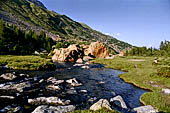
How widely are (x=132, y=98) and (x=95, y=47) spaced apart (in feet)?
338

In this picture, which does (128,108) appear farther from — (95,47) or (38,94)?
(95,47)

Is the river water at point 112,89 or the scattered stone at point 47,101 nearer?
the scattered stone at point 47,101

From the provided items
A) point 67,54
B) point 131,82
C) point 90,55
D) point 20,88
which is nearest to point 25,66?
point 20,88

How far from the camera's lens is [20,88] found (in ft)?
73.4

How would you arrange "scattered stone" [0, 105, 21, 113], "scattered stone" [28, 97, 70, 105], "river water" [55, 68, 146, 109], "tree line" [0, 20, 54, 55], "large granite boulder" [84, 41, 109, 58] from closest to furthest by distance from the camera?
"scattered stone" [0, 105, 21, 113] → "scattered stone" [28, 97, 70, 105] → "river water" [55, 68, 146, 109] → "tree line" [0, 20, 54, 55] → "large granite boulder" [84, 41, 109, 58]

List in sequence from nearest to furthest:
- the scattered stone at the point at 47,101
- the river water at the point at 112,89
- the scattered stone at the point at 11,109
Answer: the scattered stone at the point at 11,109, the scattered stone at the point at 47,101, the river water at the point at 112,89

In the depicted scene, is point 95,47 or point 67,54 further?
point 95,47

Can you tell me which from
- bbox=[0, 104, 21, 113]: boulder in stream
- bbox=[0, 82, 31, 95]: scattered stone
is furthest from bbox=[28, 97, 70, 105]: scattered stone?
bbox=[0, 82, 31, 95]: scattered stone

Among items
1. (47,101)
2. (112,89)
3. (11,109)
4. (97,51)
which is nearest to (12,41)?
(97,51)

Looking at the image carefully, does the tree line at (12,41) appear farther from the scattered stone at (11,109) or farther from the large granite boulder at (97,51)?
the scattered stone at (11,109)

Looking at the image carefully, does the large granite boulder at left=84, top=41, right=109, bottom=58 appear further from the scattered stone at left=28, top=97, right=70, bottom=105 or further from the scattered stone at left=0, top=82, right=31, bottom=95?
the scattered stone at left=28, top=97, right=70, bottom=105

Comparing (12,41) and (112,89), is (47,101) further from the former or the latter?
(12,41)

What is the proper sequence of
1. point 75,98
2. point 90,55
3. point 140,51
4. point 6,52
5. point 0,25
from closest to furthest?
point 75,98 < point 6,52 < point 0,25 < point 90,55 < point 140,51

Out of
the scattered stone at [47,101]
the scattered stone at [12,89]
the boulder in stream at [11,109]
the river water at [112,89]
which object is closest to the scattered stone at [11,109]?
the boulder in stream at [11,109]
